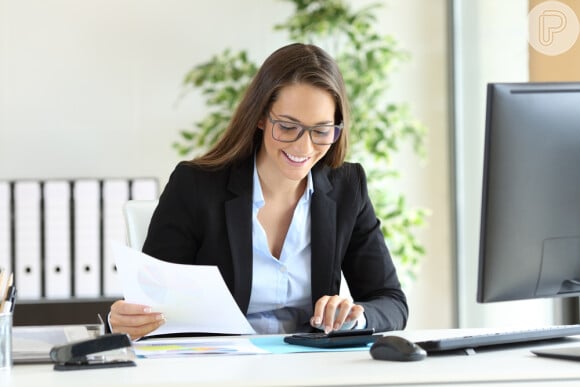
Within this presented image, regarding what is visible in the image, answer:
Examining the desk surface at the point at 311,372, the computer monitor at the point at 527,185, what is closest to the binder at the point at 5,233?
the desk surface at the point at 311,372

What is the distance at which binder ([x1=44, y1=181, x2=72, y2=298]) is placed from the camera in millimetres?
3549

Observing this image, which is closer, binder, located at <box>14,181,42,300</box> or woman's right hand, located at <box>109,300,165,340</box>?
woman's right hand, located at <box>109,300,165,340</box>

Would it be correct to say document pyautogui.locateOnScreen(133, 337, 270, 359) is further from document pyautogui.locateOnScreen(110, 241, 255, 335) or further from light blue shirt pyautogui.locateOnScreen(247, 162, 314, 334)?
light blue shirt pyautogui.locateOnScreen(247, 162, 314, 334)

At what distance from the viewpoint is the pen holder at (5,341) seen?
1480 mm

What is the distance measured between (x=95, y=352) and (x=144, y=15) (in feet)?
9.01

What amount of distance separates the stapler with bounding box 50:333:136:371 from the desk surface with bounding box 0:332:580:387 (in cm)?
2

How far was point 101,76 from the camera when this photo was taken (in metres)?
4.01

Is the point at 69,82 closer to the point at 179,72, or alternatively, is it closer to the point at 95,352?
the point at 179,72

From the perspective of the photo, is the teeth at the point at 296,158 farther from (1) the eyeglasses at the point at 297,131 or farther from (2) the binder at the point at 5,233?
(2) the binder at the point at 5,233

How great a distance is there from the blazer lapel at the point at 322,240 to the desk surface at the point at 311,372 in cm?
60

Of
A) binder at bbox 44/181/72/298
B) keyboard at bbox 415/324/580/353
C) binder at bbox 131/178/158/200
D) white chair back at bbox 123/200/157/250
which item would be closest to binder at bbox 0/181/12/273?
binder at bbox 44/181/72/298

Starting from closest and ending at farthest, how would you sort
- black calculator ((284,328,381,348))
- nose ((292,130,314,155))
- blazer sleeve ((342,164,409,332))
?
1. black calculator ((284,328,381,348))
2. nose ((292,130,314,155))
3. blazer sleeve ((342,164,409,332))

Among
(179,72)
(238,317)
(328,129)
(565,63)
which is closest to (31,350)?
(238,317)

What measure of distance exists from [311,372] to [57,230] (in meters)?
2.28
